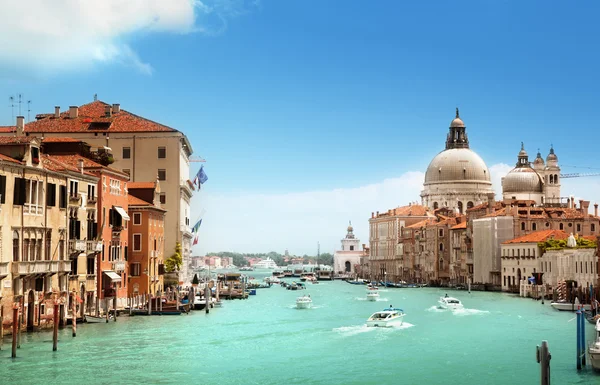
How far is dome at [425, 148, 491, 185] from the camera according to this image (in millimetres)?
117188

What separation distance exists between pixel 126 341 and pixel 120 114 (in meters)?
26.4

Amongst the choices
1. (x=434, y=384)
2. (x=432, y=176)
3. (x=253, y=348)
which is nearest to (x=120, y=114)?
(x=253, y=348)

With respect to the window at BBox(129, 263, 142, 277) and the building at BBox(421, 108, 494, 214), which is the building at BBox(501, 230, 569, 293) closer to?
the window at BBox(129, 263, 142, 277)

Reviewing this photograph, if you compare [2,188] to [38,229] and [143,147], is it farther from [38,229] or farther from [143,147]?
[143,147]

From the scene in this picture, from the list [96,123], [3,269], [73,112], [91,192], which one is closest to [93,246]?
[91,192]

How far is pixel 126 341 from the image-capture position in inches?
1211

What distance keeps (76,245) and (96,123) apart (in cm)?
2008

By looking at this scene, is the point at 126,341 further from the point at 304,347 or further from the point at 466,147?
the point at 466,147

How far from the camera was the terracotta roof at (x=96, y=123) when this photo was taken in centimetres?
5288

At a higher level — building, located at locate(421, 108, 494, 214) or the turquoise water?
building, located at locate(421, 108, 494, 214)

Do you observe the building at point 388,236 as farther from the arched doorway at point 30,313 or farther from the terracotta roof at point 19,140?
the arched doorway at point 30,313

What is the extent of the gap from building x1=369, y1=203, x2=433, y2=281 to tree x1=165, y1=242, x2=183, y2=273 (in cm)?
6268

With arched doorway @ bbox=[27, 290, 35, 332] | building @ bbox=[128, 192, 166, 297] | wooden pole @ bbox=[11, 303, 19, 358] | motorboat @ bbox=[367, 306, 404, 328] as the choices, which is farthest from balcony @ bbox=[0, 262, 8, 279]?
motorboat @ bbox=[367, 306, 404, 328]

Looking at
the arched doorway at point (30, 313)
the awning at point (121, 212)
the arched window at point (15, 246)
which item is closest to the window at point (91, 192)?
the awning at point (121, 212)
